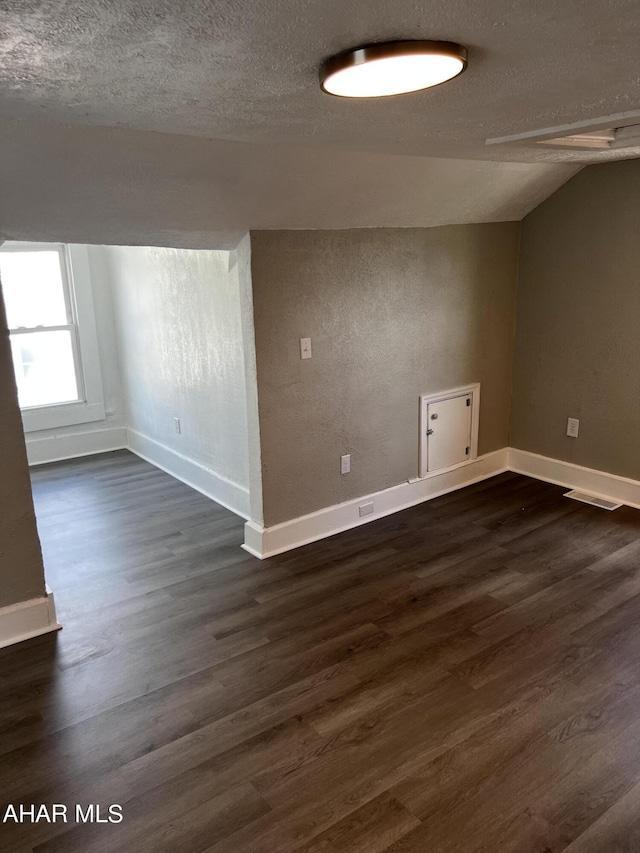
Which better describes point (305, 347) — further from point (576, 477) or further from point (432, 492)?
point (576, 477)

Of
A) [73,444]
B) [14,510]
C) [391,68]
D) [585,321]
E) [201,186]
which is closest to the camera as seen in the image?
[391,68]

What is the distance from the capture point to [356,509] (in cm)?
381

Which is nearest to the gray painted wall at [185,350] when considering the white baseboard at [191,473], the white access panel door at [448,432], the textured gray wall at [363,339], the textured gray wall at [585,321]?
the white baseboard at [191,473]

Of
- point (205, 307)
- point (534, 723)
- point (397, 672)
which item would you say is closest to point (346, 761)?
point (397, 672)

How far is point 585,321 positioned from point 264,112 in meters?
2.90

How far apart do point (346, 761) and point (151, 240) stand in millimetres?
2358

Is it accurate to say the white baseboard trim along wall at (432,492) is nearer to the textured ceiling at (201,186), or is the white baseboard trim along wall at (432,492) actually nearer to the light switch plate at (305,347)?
the light switch plate at (305,347)

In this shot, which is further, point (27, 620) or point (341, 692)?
point (27, 620)

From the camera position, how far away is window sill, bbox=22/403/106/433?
511 centimetres

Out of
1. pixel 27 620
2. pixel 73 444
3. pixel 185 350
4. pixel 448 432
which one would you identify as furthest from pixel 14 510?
pixel 73 444

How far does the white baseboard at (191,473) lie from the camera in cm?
404

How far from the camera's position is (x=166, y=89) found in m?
1.50

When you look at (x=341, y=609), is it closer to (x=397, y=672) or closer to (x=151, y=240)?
(x=397, y=672)

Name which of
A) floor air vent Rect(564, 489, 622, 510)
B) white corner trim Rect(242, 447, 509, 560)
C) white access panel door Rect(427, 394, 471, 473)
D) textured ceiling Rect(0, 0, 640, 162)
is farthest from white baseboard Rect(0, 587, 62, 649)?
floor air vent Rect(564, 489, 622, 510)
